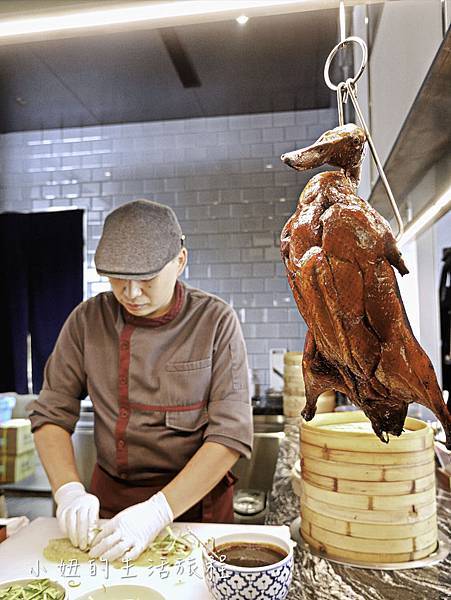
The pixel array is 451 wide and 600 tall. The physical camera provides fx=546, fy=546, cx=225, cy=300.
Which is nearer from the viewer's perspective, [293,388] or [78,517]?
[78,517]

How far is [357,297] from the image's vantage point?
68cm

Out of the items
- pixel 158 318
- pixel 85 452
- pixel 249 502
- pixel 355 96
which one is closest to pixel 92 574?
pixel 158 318

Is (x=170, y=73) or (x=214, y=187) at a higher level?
(x=170, y=73)

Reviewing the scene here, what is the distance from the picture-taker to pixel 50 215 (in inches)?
165

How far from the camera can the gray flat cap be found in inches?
61.7

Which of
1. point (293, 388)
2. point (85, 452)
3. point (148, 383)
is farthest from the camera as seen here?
point (85, 452)

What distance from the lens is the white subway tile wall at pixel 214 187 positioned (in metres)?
3.97

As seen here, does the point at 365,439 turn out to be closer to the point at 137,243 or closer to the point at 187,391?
the point at 187,391

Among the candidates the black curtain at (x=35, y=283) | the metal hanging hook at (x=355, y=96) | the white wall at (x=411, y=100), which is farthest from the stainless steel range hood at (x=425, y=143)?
the black curtain at (x=35, y=283)

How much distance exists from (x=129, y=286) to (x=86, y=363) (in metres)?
0.33

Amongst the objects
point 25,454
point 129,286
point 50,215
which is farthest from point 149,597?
point 50,215

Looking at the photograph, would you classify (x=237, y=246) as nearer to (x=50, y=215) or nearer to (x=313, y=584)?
(x=50, y=215)

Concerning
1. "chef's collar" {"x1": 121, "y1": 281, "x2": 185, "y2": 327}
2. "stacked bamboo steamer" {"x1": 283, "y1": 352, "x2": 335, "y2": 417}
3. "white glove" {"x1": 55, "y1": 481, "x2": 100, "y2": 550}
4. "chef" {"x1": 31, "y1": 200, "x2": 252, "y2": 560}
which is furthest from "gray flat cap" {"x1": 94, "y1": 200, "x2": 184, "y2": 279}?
"stacked bamboo steamer" {"x1": 283, "y1": 352, "x2": 335, "y2": 417}

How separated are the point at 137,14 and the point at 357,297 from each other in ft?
1.52
